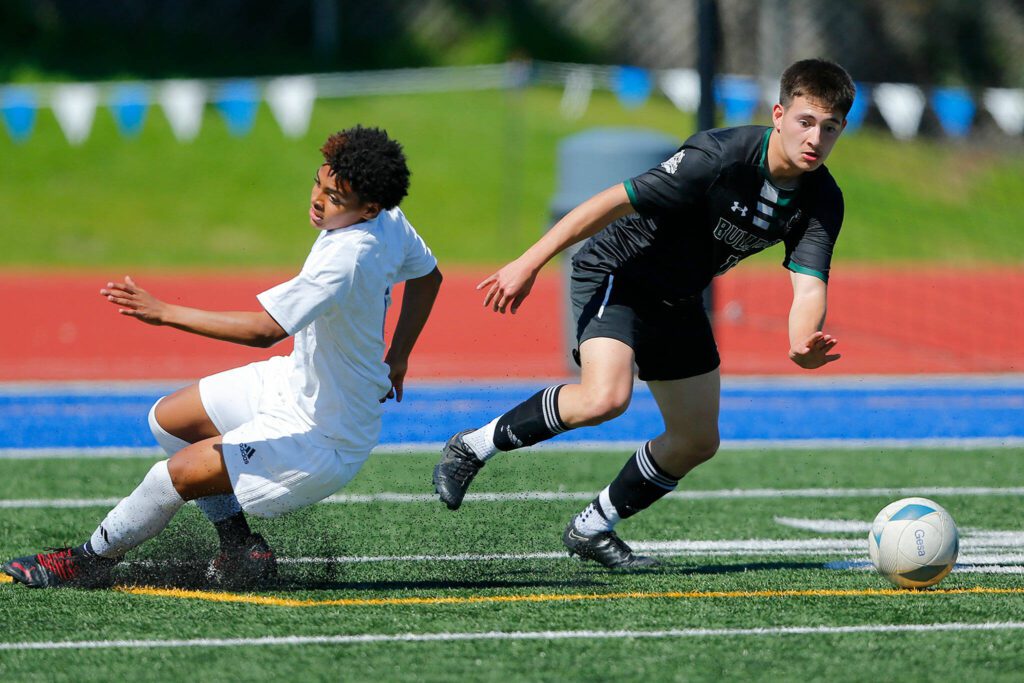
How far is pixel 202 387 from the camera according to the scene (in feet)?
16.1

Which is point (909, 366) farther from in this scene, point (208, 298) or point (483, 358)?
point (208, 298)

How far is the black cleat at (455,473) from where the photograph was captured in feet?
16.8

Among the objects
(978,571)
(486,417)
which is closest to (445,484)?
(978,571)

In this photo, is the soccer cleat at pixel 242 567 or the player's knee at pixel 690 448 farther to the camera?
the player's knee at pixel 690 448

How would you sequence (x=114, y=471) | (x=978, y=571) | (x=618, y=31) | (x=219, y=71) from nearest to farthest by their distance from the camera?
1. (x=978, y=571)
2. (x=114, y=471)
3. (x=219, y=71)
4. (x=618, y=31)

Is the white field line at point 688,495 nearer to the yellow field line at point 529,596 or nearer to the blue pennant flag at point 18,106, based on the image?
the yellow field line at point 529,596

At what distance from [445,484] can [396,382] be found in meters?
0.42

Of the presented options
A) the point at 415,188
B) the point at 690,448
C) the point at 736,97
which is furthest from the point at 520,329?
the point at 690,448

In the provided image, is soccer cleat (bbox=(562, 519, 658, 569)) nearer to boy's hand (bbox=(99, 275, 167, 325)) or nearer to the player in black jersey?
the player in black jersey

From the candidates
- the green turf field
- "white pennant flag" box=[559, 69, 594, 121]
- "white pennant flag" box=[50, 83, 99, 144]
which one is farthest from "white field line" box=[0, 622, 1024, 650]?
→ "white pennant flag" box=[559, 69, 594, 121]

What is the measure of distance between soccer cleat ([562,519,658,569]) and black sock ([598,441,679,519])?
10cm

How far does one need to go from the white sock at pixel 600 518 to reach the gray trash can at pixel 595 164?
546 centimetres

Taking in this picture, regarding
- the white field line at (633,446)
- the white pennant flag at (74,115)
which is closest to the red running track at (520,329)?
the white field line at (633,446)

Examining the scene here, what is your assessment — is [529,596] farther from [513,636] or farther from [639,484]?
[639,484]
